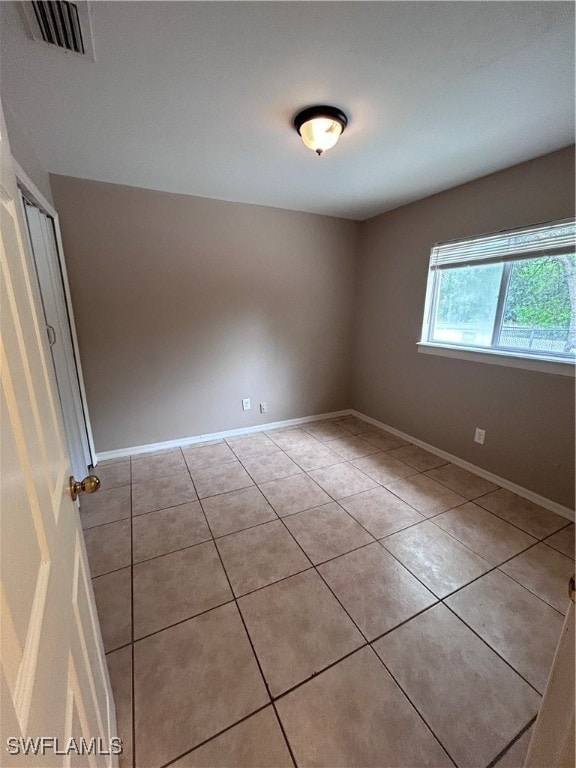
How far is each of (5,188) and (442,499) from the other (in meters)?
2.64

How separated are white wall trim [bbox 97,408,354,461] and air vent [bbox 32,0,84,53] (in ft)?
8.67

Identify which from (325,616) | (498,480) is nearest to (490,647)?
(325,616)

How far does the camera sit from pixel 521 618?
1.39 metres

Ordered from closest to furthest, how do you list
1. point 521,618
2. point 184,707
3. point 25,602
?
point 25,602, point 184,707, point 521,618

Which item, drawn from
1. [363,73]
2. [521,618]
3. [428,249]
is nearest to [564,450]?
[521,618]

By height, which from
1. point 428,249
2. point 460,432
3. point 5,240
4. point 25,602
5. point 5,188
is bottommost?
point 460,432

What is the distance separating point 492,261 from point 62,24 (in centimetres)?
266

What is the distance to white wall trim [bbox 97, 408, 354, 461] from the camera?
285 cm

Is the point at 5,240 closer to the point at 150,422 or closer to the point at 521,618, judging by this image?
the point at 521,618

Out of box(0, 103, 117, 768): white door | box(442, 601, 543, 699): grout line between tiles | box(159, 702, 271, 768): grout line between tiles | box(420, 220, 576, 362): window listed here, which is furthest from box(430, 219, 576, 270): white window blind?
box(159, 702, 271, 768): grout line between tiles

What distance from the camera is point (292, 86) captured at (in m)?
1.39

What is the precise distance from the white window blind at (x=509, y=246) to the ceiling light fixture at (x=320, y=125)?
143cm

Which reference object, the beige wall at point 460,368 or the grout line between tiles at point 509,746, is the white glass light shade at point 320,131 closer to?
the beige wall at point 460,368

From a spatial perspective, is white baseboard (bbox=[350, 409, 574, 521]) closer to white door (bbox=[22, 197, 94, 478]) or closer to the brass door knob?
the brass door knob
